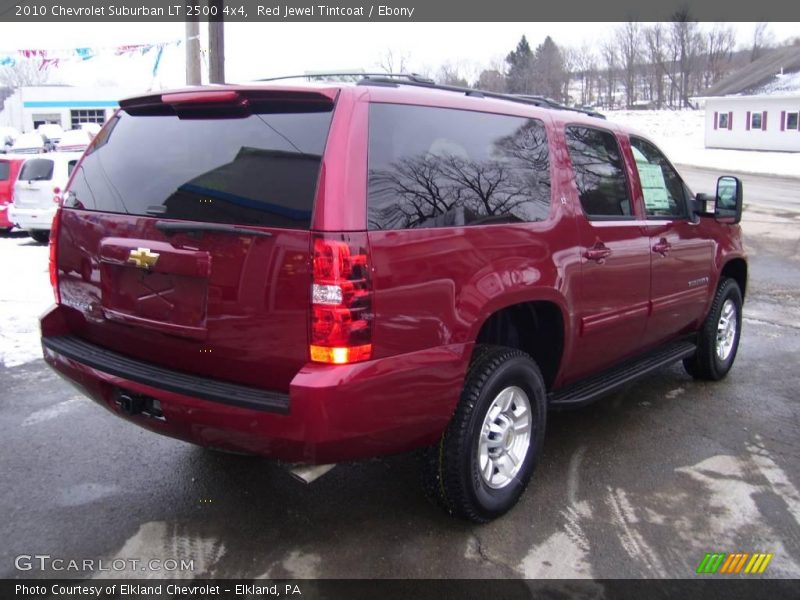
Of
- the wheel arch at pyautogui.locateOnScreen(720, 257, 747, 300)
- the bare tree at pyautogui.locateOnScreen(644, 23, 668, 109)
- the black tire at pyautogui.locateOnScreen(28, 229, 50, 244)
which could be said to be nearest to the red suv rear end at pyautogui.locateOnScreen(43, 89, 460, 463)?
the wheel arch at pyautogui.locateOnScreen(720, 257, 747, 300)

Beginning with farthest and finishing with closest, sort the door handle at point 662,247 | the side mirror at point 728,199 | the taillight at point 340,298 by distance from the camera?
1. the side mirror at point 728,199
2. the door handle at point 662,247
3. the taillight at point 340,298

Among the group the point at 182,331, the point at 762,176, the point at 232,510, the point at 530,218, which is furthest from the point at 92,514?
the point at 762,176

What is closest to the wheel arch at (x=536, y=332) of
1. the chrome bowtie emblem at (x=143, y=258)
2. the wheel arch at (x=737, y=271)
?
the chrome bowtie emblem at (x=143, y=258)

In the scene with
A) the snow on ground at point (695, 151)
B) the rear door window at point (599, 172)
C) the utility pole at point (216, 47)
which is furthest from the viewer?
the snow on ground at point (695, 151)

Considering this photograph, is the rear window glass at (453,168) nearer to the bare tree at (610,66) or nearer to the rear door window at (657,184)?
the rear door window at (657,184)

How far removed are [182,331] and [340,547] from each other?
1.20 meters

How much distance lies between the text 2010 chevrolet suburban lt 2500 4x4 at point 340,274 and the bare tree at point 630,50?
285 feet

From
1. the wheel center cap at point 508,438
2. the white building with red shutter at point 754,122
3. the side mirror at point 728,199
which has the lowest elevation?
the wheel center cap at point 508,438

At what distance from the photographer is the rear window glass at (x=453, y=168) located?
9.74ft

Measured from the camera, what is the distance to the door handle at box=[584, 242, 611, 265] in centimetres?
396

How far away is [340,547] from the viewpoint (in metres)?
3.31

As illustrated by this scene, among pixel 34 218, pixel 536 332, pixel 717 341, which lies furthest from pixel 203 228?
pixel 34 218

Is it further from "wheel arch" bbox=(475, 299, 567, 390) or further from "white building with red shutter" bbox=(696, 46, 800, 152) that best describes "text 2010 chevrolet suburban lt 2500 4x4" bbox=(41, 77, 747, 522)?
"white building with red shutter" bbox=(696, 46, 800, 152)

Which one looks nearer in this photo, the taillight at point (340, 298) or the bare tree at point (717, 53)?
the taillight at point (340, 298)
